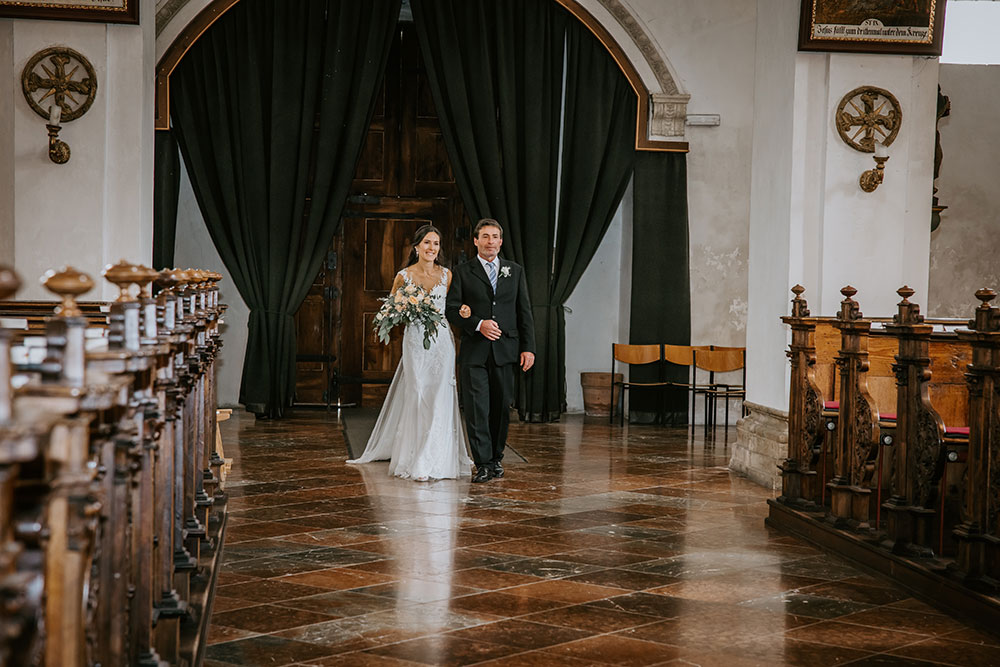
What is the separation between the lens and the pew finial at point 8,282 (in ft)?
3.45

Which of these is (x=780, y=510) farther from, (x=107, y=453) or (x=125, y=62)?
(x=125, y=62)

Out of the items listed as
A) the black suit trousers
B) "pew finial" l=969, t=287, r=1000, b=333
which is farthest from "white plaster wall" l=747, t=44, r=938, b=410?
"pew finial" l=969, t=287, r=1000, b=333

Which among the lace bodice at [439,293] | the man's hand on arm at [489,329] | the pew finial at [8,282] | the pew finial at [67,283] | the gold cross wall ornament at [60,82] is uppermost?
the gold cross wall ornament at [60,82]

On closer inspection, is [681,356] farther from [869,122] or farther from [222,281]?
[222,281]

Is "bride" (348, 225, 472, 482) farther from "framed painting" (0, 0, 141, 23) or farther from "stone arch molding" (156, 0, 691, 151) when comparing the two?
"stone arch molding" (156, 0, 691, 151)

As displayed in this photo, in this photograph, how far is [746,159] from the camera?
10367mm

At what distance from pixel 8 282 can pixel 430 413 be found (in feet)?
19.1

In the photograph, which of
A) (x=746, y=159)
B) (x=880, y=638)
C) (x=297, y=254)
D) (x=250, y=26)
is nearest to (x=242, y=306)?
(x=297, y=254)

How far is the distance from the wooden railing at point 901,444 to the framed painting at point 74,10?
4.65 m

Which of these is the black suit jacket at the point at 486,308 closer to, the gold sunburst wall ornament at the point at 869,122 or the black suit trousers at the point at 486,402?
the black suit trousers at the point at 486,402

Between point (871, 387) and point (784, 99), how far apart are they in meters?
2.04

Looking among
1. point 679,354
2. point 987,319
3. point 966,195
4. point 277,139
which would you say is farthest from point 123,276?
point 966,195

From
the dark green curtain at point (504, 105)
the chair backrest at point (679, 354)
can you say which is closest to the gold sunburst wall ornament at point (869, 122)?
the chair backrest at point (679, 354)

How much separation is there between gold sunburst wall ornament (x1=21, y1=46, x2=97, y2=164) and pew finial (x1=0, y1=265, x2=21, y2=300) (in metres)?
6.64
